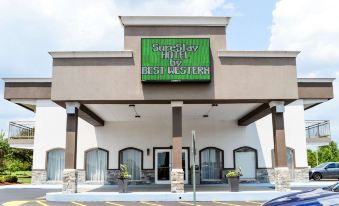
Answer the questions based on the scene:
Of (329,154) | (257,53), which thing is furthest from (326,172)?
(329,154)

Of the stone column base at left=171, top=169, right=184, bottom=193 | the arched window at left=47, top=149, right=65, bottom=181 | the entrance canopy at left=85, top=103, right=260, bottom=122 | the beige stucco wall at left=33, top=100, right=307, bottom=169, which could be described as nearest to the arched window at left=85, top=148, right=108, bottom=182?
the beige stucco wall at left=33, top=100, right=307, bottom=169

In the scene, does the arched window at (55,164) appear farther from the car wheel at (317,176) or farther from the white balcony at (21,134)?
the car wheel at (317,176)

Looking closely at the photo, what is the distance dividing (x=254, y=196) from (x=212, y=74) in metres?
5.52

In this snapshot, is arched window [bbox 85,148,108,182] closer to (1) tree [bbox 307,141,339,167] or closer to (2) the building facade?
(2) the building facade

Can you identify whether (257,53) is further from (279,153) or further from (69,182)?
(69,182)

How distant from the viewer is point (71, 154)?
15.9m

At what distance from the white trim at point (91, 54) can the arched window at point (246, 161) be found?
36.3ft

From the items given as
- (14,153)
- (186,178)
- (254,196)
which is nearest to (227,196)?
(254,196)

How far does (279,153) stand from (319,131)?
40.4 ft

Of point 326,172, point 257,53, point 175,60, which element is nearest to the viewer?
point 175,60

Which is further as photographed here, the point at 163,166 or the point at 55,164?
the point at 55,164

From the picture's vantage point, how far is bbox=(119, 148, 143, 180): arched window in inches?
922

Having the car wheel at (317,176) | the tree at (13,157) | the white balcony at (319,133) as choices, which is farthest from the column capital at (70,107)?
the tree at (13,157)

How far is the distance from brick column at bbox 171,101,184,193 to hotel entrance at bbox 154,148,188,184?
274 inches
